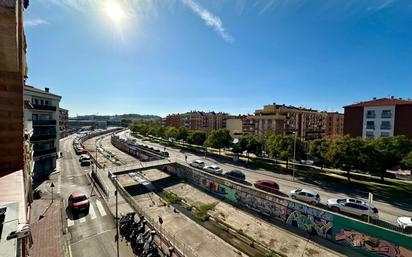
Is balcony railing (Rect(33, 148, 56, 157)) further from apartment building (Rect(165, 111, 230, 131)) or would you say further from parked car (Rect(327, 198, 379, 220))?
apartment building (Rect(165, 111, 230, 131))

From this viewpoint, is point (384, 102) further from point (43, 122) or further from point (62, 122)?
point (62, 122)

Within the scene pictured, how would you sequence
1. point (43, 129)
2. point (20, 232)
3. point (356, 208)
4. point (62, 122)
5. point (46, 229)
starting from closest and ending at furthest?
point (20, 232) < point (46, 229) < point (356, 208) < point (43, 129) < point (62, 122)

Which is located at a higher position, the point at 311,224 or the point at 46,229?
the point at 46,229

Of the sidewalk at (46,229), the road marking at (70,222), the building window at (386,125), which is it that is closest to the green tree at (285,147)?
the building window at (386,125)

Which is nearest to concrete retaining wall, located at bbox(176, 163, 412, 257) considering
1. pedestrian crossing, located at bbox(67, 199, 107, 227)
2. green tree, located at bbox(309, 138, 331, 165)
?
pedestrian crossing, located at bbox(67, 199, 107, 227)

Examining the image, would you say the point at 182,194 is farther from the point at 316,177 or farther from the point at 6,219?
the point at 6,219

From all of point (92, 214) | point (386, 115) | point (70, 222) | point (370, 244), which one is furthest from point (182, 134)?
point (370, 244)

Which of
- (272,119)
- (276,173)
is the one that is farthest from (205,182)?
(272,119)

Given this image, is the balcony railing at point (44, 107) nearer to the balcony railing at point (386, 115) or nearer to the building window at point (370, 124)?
the building window at point (370, 124)
